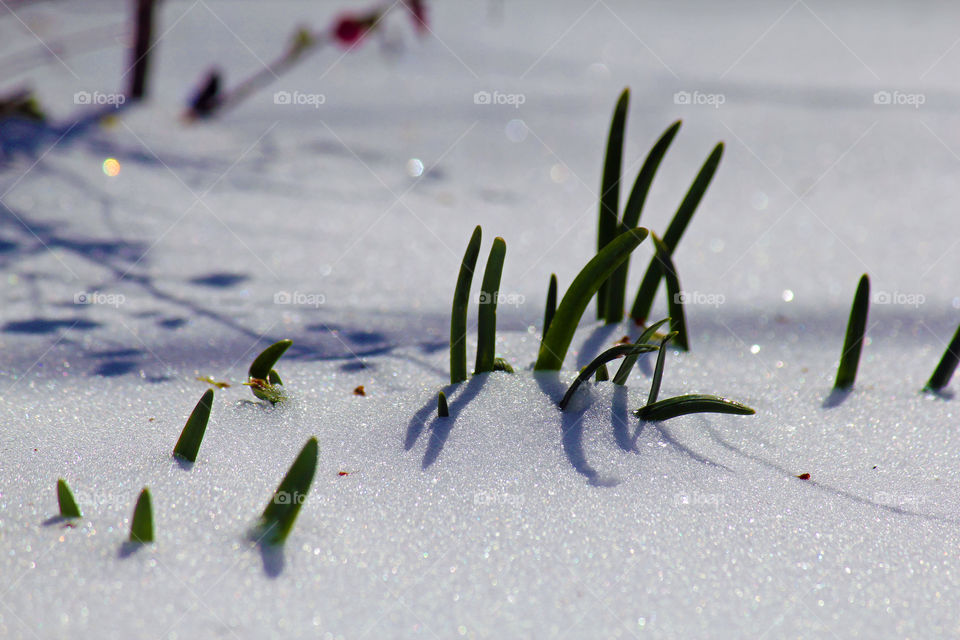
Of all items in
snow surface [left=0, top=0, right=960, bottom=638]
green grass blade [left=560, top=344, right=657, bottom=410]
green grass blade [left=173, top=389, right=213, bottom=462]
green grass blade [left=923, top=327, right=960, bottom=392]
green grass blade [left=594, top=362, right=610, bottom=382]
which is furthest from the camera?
green grass blade [left=923, top=327, right=960, bottom=392]

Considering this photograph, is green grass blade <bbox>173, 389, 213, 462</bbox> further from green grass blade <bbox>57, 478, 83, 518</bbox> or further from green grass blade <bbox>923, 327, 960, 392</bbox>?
green grass blade <bbox>923, 327, 960, 392</bbox>

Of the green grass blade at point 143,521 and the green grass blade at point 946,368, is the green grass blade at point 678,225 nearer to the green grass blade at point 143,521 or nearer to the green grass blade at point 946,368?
the green grass blade at point 946,368

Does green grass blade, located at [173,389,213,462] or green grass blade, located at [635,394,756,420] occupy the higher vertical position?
green grass blade, located at [635,394,756,420]

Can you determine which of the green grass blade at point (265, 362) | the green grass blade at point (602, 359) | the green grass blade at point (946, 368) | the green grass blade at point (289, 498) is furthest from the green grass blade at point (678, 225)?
the green grass blade at point (289, 498)

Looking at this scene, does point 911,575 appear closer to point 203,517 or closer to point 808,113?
point 203,517

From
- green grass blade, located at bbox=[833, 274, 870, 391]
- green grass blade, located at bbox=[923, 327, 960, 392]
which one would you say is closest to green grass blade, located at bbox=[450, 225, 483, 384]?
green grass blade, located at bbox=[833, 274, 870, 391]
